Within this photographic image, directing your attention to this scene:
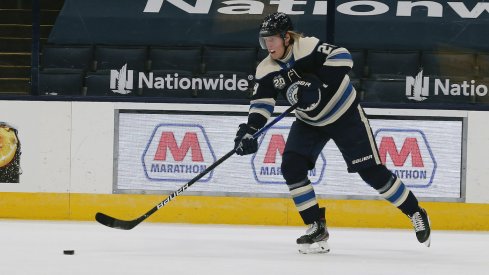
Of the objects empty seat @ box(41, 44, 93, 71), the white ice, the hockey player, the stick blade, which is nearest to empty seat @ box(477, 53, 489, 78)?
the white ice

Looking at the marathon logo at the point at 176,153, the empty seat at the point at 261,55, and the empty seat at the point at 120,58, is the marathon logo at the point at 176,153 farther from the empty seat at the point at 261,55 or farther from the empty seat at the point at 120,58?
the empty seat at the point at 261,55

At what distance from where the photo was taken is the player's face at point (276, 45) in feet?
17.0

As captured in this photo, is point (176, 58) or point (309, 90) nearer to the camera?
point (309, 90)

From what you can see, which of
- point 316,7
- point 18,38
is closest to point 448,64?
point 316,7

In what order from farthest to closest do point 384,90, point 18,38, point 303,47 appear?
point 18,38 < point 384,90 < point 303,47

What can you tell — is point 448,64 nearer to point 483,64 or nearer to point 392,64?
point 483,64

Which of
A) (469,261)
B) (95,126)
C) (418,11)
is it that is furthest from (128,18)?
(469,261)

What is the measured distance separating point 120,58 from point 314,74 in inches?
93.2

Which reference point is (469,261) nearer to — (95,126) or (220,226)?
(220,226)

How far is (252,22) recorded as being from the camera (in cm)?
817

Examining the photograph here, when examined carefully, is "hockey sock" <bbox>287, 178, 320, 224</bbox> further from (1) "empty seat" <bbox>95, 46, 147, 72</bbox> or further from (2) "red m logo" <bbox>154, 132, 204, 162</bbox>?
(1) "empty seat" <bbox>95, 46, 147, 72</bbox>

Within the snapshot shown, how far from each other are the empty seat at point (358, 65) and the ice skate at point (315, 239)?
2031 mm

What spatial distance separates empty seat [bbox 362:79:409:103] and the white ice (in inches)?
32.5

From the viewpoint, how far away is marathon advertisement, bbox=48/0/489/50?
24.9 feet
